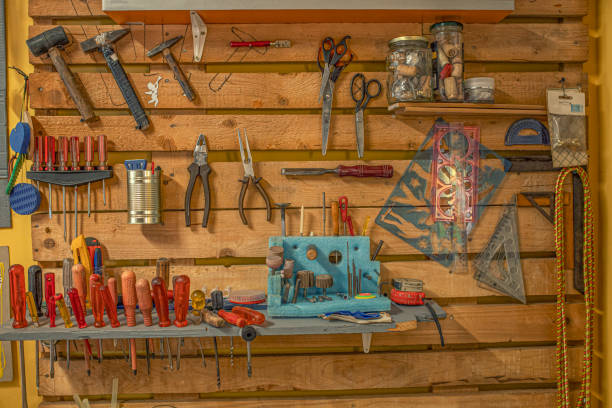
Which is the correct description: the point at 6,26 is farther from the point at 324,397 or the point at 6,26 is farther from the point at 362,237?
the point at 324,397

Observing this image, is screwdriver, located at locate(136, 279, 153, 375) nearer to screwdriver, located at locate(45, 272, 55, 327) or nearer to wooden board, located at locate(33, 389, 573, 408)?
screwdriver, located at locate(45, 272, 55, 327)

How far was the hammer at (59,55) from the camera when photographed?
1.88m

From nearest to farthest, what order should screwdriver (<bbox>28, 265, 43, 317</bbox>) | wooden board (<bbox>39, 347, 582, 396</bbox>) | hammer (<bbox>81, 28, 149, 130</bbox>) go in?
1. screwdriver (<bbox>28, 265, 43, 317</bbox>)
2. hammer (<bbox>81, 28, 149, 130</bbox>)
3. wooden board (<bbox>39, 347, 582, 396</bbox>)

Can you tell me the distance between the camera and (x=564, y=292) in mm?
1989

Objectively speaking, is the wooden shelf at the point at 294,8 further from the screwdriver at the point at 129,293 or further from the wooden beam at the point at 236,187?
the screwdriver at the point at 129,293

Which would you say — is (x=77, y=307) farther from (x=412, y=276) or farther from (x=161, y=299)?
(x=412, y=276)

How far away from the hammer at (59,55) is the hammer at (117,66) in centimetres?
10

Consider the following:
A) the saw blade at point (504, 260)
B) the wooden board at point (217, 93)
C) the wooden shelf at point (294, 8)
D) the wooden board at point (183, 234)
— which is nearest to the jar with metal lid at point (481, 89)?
the wooden board at point (217, 93)

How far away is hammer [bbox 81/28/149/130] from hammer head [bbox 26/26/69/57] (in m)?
0.09

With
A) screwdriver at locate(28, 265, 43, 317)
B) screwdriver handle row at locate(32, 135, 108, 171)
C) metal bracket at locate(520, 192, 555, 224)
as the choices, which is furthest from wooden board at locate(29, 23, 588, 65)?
screwdriver at locate(28, 265, 43, 317)

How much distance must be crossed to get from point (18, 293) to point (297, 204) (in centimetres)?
111

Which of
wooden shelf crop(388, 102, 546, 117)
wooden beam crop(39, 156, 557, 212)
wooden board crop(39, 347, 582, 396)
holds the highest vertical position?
wooden shelf crop(388, 102, 546, 117)

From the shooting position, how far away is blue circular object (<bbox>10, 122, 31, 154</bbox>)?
1834 mm

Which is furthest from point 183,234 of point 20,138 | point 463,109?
point 463,109
